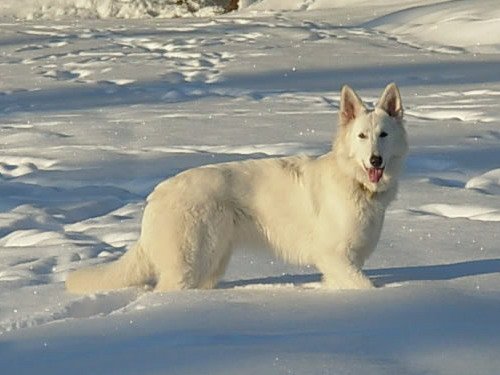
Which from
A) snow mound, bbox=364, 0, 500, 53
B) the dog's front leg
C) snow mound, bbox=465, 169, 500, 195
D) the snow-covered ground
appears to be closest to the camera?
the snow-covered ground

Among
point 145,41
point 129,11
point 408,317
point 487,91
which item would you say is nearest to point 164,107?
point 487,91

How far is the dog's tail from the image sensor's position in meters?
4.83

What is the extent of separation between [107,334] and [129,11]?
21.7 meters

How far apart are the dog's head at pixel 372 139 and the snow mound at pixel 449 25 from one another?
997 cm

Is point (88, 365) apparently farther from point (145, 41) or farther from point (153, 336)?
point (145, 41)

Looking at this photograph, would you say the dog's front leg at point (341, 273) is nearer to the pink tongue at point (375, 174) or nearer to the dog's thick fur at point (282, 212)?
the dog's thick fur at point (282, 212)

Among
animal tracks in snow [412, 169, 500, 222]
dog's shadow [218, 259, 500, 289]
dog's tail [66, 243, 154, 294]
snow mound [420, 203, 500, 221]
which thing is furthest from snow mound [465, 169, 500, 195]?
dog's tail [66, 243, 154, 294]

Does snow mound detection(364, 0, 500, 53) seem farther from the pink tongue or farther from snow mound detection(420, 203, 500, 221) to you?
the pink tongue

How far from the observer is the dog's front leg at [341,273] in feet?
15.4

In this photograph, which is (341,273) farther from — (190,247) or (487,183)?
(487,183)

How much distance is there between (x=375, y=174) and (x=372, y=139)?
17 centimetres

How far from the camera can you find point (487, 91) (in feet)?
37.1

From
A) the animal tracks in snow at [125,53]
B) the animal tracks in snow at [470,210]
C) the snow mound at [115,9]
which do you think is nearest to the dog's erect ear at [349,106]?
the animal tracks in snow at [470,210]

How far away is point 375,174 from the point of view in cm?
483
